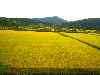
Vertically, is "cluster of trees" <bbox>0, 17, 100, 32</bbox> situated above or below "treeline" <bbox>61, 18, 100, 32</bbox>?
above

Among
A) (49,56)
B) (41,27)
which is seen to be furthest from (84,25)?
(49,56)

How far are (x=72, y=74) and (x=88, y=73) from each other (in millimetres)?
668

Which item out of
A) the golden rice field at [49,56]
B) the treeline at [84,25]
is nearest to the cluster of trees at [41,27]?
the treeline at [84,25]

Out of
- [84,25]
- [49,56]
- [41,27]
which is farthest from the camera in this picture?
[84,25]

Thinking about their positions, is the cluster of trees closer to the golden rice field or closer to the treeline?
the treeline

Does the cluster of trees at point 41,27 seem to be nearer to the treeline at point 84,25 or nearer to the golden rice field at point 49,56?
the treeline at point 84,25

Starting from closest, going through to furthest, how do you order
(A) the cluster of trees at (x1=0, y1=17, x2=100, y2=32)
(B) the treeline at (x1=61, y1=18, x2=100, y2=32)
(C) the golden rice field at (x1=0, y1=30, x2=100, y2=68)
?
(C) the golden rice field at (x1=0, y1=30, x2=100, y2=68) < (A) the cluster of trees at (x1=0, y1=17, x2=100, y2=32) < (B) the treeline at (x1=61, y1=18, x2=100, y2=32)

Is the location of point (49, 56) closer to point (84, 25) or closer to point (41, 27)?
point (41, 27)

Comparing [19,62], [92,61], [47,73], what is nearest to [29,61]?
[19,62]

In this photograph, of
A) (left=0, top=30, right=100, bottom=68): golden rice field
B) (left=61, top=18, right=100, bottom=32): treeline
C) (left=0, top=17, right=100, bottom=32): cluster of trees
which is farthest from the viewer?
(left=61, top=18, right=100, bottom=32): treeline

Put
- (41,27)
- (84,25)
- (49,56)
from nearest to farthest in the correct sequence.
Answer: (49,56), (41,27), (84,25)

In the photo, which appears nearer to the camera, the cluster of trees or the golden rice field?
the golden rice field

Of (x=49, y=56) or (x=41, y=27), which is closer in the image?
(x=49, y=56)

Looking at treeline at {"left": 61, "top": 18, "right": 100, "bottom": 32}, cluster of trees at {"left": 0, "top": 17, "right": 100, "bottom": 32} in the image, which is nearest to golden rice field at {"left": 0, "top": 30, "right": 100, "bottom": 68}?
cluster of trees at {"left": 0, "top": 17, "right": 100, "bottom": 32}
